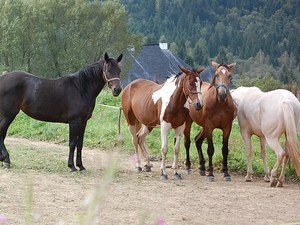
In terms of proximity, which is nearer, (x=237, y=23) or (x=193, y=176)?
(x=193, y=176)

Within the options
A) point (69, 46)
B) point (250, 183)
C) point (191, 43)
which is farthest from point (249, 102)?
point (191, 43)

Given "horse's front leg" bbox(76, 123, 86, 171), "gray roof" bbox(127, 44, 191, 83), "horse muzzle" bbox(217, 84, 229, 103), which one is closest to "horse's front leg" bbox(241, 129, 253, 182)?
"horse muzzle" bbox(217, 84, 229, 103)

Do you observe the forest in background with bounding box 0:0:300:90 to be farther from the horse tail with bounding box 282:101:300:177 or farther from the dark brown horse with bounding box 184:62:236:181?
the horse tail with bounding box 282:101:300:177

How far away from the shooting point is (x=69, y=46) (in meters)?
40.8

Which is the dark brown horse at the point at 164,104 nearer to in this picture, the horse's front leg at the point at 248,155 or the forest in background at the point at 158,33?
the horse's front leg at the point at 248,155

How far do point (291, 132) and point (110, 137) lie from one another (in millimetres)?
5726

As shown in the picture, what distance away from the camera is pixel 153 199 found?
7.11 metres

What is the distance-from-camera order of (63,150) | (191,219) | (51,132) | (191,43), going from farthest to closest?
(191,43)
(51,132)
(63,150)
(191,219)

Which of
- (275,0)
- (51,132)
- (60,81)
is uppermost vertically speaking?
(275,0)

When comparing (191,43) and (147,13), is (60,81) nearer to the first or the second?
(191,43)

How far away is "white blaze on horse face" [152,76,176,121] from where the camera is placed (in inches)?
350

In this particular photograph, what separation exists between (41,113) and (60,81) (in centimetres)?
56

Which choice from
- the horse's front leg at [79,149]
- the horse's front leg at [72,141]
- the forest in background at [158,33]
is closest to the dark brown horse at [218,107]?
the horse's front leg at [79,149]

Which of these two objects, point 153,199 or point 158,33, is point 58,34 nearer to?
point 153,199
